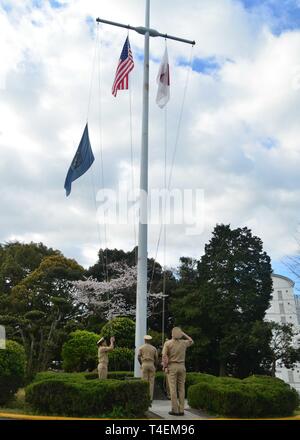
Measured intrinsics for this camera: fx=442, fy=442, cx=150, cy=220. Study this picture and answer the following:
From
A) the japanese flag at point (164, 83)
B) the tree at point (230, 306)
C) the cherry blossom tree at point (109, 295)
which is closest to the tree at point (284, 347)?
the tree at point (230, 306)

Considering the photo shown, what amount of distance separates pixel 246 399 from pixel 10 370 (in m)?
5.54

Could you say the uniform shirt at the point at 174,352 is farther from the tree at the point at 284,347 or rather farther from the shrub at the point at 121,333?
the tree at the point at 284,347

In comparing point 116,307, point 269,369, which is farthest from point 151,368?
point 269,369

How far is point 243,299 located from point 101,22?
63.1 ft

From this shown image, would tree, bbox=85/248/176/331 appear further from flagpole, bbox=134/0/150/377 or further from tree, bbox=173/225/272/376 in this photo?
flagpole, bbox=134/0/150/377

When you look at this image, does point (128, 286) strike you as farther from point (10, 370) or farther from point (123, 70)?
point (10, 370)

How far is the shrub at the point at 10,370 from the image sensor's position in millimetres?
10281

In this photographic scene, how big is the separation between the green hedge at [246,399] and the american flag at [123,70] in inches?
351

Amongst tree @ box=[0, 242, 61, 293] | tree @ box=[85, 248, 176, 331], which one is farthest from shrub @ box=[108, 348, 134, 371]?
tree @ box=[0, 242, 61, 293]

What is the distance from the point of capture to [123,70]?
1370 cm

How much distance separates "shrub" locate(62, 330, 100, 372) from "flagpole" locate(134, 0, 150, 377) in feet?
28.6

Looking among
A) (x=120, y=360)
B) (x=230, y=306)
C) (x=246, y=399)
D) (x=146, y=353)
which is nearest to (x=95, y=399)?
(x=146, y=353)

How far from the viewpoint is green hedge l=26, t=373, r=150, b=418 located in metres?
8.22
